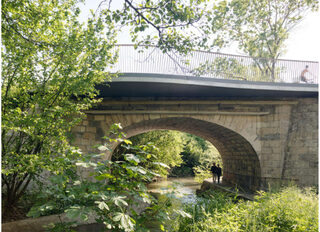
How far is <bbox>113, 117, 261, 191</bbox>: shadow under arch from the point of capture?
30.3ft

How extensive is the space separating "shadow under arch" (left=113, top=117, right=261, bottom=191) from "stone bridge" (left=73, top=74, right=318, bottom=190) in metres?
0.12

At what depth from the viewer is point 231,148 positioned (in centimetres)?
1116

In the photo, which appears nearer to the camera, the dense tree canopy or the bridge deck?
the dense tree canopy

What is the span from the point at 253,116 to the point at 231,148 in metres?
2.55

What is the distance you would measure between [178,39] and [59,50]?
7.28ft

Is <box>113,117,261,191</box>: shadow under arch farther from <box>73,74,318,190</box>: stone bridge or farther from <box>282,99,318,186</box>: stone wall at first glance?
<box>282,99,318,186</box>: stone wall

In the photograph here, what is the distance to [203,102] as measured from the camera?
28.8ft

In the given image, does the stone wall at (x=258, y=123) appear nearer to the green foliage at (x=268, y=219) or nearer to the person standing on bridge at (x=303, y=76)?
the person standing on bridge at (x=303, y=76)

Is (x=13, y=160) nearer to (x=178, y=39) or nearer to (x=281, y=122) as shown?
(x=178, y=39)

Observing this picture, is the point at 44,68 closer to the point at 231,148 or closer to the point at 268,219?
the point at 268,219

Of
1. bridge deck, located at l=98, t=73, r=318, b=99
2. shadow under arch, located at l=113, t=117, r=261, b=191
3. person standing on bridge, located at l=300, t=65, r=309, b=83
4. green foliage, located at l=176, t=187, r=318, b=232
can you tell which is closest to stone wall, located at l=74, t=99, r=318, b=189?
shadow under arch, located at l=113, t=117, r=261, b=191

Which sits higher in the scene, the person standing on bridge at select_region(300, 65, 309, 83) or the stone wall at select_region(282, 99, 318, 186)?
the person standing on bridge at select_region(300, 65, 309, 83)

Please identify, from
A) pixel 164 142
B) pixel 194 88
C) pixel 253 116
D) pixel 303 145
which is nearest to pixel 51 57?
pixel 194 88

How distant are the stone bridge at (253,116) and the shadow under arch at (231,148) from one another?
12cm
